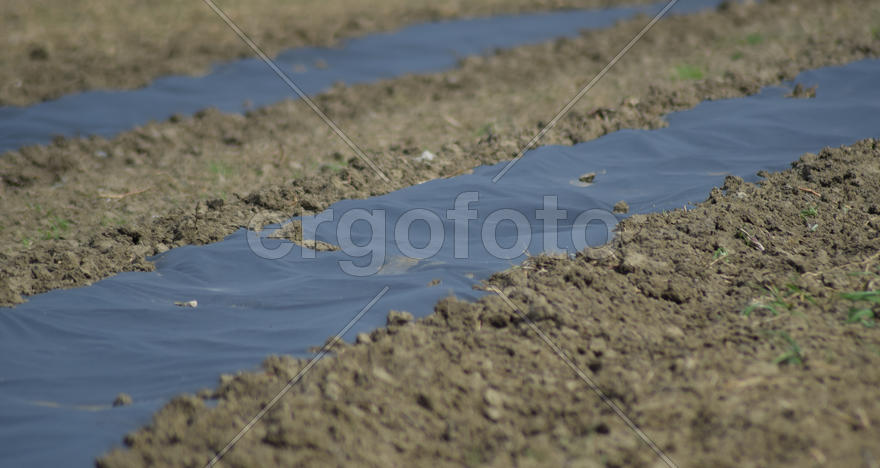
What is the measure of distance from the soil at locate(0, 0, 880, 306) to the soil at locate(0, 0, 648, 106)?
1.41 metres

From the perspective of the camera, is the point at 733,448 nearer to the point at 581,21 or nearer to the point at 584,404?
the point at 584,404

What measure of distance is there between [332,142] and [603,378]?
4.33 m

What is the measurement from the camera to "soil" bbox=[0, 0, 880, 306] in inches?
171

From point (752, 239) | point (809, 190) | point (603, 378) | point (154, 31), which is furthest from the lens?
point (154, 31)

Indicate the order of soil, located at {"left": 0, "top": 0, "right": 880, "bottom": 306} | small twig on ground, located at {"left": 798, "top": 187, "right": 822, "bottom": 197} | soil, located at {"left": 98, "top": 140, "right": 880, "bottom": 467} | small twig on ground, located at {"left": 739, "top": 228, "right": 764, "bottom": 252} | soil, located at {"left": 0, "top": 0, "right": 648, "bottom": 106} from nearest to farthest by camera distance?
soil, located at {"left": 98, "top": 140, "right": 880, "bottom": 467}
small twig on ground, located at {"left": 739, "top": 228, "right": 764, "bottom": 252}
small twig on ground, located at {"left": 798, "top": 187, "right": 822, "bottom": 197}
soil, located at {"left": 0, "top": 0, "right": 880, "bottom": 306}
soil, located at {"left": 0, "top": 0, "right": 648, "bottom": 106}

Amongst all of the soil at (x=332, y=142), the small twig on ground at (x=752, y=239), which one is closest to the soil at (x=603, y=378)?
the small twig on ground at (x=752, y=239)

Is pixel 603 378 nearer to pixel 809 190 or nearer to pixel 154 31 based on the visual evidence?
pixel 809 190

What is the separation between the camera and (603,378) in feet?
8.45

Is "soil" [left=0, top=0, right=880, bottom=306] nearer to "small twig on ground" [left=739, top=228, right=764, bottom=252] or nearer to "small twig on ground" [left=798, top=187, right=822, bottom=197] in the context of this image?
"small twig on ground" [left=798, top=187, right=822, bottom=197]

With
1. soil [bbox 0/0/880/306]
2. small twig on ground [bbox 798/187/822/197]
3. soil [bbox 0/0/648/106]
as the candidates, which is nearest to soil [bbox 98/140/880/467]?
small twig on ground [bbox 798/187/822/197]

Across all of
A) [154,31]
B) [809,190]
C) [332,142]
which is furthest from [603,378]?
[154,31]

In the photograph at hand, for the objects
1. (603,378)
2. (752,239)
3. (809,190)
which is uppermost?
(809,190)

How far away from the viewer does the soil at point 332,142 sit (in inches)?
171

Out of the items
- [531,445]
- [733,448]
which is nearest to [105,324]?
[531,445]
